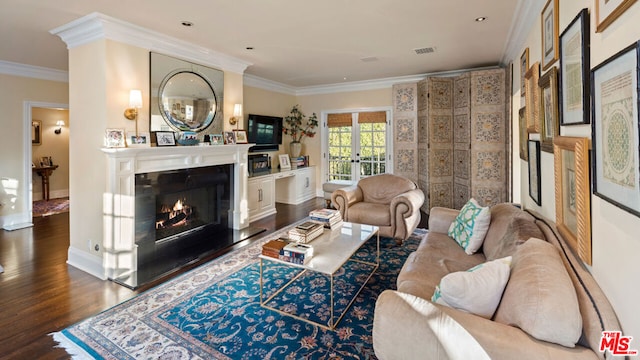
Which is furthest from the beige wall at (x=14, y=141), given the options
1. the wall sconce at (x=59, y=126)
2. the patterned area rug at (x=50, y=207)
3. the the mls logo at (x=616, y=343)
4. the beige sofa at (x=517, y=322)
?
the the mls logo at (x=616, y=343)

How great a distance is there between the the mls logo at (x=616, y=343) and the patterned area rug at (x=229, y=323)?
122 centimetres

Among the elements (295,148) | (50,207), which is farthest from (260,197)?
(50,207)

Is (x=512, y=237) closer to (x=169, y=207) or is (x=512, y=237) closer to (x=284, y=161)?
(x=169, y=207)

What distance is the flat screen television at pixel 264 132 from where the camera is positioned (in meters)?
6.09

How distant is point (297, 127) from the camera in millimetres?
7344

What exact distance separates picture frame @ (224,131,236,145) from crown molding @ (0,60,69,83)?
10.8 feet

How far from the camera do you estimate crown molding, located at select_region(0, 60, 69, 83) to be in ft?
15.7

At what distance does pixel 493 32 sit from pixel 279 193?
4.87 m

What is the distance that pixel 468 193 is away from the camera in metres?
5.22

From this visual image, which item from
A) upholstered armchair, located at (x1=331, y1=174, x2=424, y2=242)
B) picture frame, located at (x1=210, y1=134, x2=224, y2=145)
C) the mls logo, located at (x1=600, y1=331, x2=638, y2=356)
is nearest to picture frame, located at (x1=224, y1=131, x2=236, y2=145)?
picture frame, located at (x1=210, y1=134, x2=224, y2=145)

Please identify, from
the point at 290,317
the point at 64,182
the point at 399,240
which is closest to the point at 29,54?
the point at 64,182

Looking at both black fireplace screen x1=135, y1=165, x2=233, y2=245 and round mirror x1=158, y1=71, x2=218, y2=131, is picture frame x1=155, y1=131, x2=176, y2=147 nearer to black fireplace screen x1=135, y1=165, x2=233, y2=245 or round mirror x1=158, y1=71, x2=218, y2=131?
round mirror x1=158, y1=71, x2=218, y2=131

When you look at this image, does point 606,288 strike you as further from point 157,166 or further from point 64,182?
point 64,182

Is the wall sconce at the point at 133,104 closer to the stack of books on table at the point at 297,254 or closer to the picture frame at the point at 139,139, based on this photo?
the picture frame at the point at 139,139
